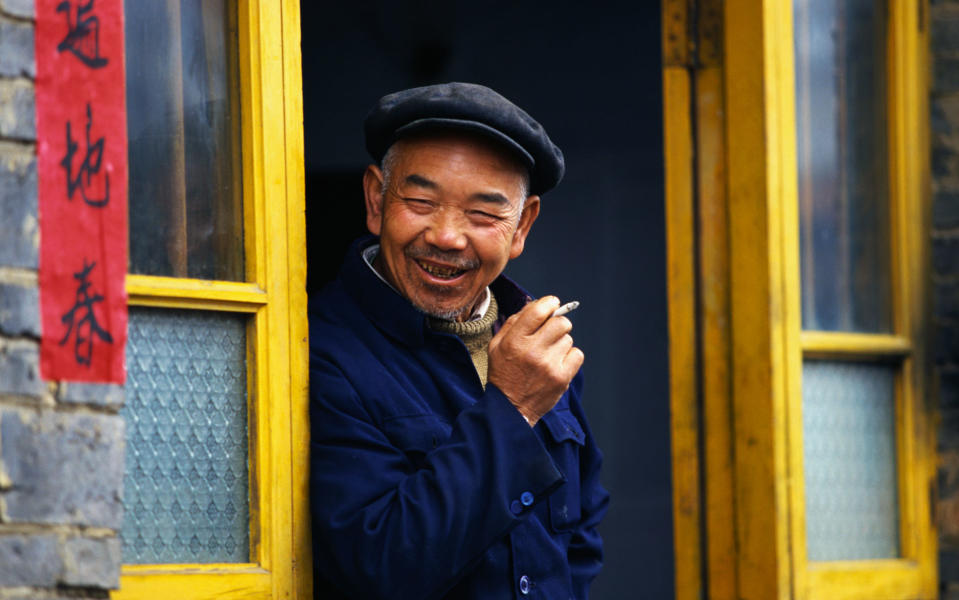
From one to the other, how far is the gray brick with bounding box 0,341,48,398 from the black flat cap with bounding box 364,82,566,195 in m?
1.08

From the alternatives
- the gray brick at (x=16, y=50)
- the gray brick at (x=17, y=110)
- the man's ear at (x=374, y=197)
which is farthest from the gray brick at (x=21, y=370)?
the man's ear at (x=374, y=197)

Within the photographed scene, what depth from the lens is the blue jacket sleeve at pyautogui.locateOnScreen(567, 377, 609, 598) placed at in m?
3.31

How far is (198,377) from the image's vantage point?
286 cm

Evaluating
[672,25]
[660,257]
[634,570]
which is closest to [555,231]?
[660,257]

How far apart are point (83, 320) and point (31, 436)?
0.23 m

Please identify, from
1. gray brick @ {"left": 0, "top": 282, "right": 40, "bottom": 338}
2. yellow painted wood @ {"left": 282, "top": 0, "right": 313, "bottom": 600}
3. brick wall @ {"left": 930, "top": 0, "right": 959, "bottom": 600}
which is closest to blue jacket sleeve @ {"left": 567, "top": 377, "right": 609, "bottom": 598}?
yellow painted wood @ {"left": 282, "top": 0, "right": 313, "bottom": 600}

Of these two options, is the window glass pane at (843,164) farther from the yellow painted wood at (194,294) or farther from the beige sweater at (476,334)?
the yellow painted wood at (194,294)

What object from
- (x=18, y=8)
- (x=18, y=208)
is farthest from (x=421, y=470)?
(x=18, y=8)

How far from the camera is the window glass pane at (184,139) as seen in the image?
2812 mm

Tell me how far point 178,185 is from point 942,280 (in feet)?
7.88

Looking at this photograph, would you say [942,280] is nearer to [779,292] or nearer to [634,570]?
[779,292]

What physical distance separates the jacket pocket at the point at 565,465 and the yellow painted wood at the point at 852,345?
875 mm

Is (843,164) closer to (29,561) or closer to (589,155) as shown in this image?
(589,155)

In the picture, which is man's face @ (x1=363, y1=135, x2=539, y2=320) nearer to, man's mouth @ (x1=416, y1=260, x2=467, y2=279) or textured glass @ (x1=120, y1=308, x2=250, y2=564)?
man's mouth @ (x1=416, y1=260, x2=467, y2=279)
